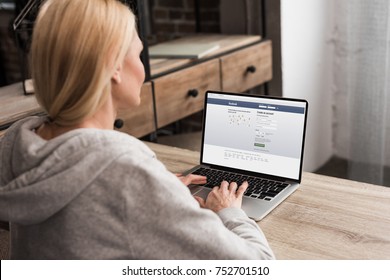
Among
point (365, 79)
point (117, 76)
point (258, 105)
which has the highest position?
point (117, 76)

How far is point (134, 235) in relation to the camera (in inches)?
35.6

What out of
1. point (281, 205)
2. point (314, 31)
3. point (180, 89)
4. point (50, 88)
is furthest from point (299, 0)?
point (50, 88)

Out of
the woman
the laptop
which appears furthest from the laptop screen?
the woman

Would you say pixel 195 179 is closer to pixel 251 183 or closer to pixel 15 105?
pixel 251 183

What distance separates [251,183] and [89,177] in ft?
2.14

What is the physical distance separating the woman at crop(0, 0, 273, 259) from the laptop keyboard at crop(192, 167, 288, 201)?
1.25 feet

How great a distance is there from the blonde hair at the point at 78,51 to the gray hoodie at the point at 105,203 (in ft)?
0.25

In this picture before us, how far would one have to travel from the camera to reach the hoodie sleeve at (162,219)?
900 mm

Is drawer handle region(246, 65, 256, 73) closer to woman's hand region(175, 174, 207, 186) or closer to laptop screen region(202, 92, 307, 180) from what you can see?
laptop screen region(202, 92, 307, 180)

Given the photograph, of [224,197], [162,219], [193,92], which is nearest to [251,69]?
[193,92]

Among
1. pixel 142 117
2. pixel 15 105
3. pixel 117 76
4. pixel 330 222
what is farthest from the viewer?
pixel 142 117

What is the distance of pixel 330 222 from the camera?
1.26 meters

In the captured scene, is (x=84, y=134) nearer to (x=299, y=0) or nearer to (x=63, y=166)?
(x=63, y=166)
